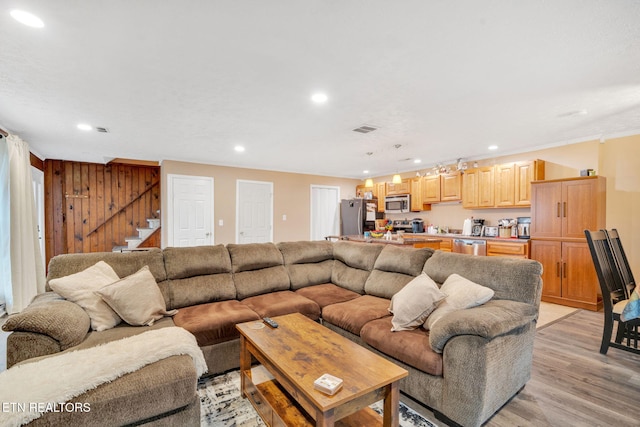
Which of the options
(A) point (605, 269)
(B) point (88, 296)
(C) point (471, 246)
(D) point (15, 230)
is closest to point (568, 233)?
(C) point (471, 246)

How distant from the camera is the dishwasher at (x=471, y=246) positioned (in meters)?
4.99

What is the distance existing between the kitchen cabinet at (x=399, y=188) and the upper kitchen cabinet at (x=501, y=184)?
4.35ft

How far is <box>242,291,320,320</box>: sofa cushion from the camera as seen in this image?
2.56m

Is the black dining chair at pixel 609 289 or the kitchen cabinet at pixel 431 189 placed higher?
the kitchen cabinet at pixel 431 189

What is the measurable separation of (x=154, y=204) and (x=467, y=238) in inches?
270

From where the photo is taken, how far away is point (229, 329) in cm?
227

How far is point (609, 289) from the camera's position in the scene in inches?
102

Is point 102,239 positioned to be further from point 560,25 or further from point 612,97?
point 612,97

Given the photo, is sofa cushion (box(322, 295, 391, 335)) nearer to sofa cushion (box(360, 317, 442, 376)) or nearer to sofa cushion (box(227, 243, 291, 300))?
sofa cushion (box(360, 317, 442, 376))

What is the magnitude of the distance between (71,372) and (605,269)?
A: 3960 mm

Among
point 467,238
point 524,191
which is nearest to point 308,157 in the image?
point 467,238

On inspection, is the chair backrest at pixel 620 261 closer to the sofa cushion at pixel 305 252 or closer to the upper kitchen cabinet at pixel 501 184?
the upper kitchen cabinet at pixel 501 184

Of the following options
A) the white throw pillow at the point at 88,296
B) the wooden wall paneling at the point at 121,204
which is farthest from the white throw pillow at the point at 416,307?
the wooden wall paneling at the point at 121,204

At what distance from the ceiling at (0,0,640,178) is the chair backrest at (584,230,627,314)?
1.39 m
